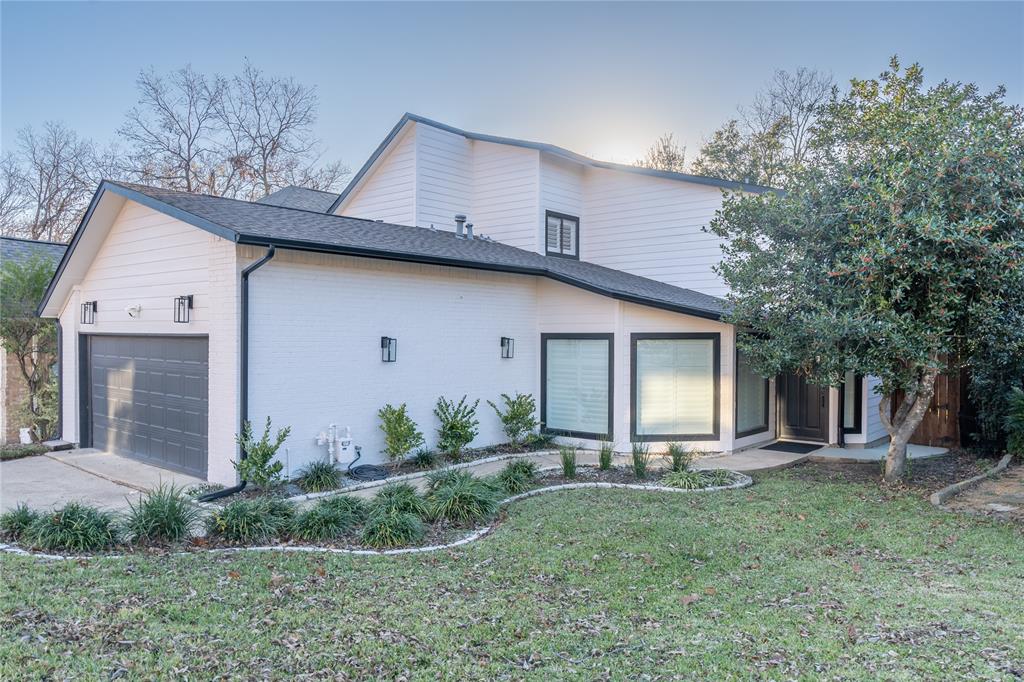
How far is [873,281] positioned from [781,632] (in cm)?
538

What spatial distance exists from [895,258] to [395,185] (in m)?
10.8

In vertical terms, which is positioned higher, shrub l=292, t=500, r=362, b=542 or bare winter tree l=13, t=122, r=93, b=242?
bare winter tree l=13, t=122, r=93, b=242

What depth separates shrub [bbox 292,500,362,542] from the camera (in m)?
6.74

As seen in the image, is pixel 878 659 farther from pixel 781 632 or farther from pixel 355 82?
pixel 355 82

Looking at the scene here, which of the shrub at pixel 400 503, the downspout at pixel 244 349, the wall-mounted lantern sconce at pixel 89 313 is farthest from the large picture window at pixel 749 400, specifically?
the wall-mounted lantern sconce at pixel 89 313

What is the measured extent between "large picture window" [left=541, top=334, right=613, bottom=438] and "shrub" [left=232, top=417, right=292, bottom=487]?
5.69m

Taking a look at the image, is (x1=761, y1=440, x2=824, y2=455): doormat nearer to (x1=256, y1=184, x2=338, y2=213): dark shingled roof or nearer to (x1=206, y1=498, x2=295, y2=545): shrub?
(x1=206, y1=498, x2=295, y2=545): shrub

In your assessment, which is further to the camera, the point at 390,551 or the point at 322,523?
the point at 322,523

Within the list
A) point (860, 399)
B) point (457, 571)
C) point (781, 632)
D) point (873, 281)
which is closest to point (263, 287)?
point (457, 571)

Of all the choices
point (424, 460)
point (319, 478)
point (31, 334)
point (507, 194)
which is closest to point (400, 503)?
point (319, 478)

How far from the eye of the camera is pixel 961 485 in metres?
9.09

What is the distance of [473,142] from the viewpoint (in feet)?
53.1

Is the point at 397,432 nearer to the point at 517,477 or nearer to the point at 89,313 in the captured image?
the point at 517,477

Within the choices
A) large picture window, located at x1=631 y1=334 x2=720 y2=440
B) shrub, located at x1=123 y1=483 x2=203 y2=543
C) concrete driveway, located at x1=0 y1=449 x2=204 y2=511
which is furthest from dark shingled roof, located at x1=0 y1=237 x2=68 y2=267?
large picture window, located at x1=631 y1=334 x2=720 y2=440
